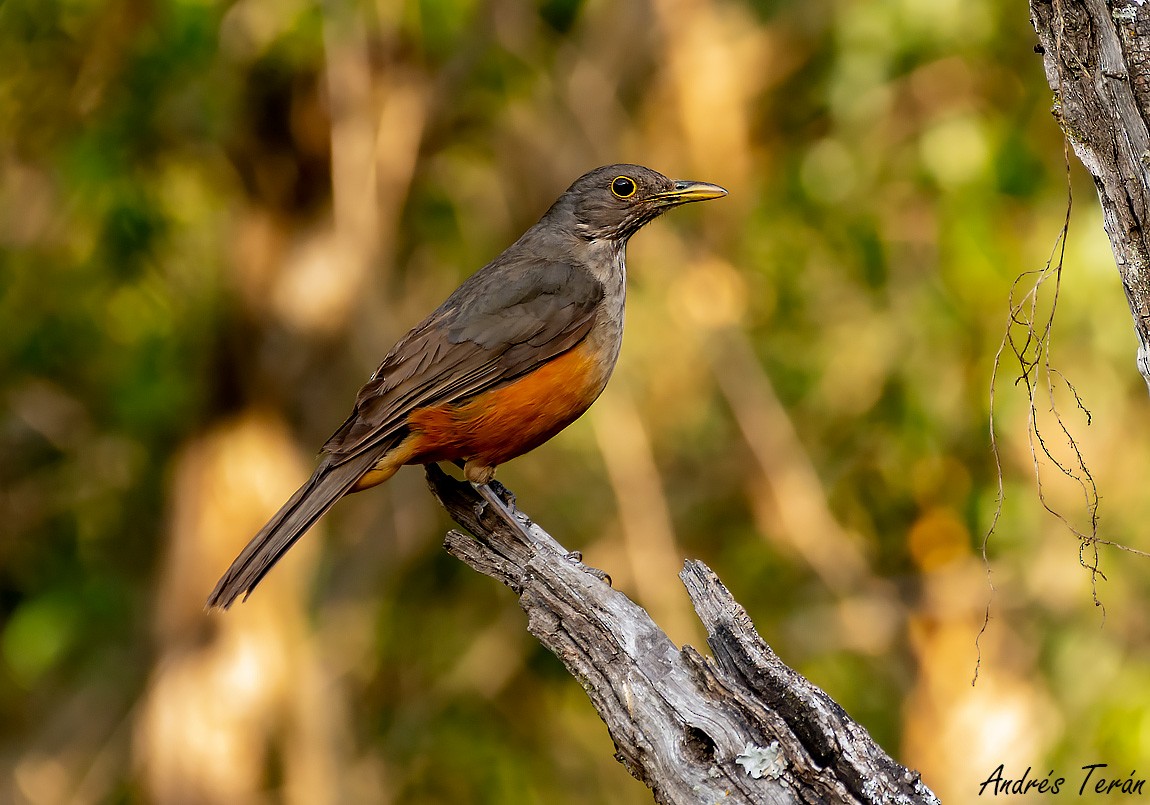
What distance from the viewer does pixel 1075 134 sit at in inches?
114

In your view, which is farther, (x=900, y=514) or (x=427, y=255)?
(x=427, y=255)

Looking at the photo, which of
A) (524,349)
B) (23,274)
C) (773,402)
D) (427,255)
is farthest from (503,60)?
(524,349)

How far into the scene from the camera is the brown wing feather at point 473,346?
520 cm

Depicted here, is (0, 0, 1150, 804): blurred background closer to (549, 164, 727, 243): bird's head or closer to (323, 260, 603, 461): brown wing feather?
(549, 164, 727, 243): bird's head

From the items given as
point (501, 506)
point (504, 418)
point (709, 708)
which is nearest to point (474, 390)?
point (504, 418)

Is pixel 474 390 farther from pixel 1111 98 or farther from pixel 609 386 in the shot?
pixel 609 386

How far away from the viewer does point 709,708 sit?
3.46 m

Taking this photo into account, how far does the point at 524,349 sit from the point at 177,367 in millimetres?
4300

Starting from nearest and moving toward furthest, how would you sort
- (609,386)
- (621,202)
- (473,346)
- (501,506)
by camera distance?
(501,506) < (473,346) < (621,202) < (609,386)

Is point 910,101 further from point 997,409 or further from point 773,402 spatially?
point 997,409

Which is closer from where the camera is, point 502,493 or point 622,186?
point 502,493

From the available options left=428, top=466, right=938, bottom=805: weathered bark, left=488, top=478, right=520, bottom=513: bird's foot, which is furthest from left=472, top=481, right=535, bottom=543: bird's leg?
left=428, top=466, right=938, bottom=805: weathered bark

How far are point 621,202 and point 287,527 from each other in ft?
7.29

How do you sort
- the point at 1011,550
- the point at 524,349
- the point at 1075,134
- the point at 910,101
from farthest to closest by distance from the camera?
the point at 910,101 → the point at 1011,550 → the point at 524,349 → the point at 1075,134
